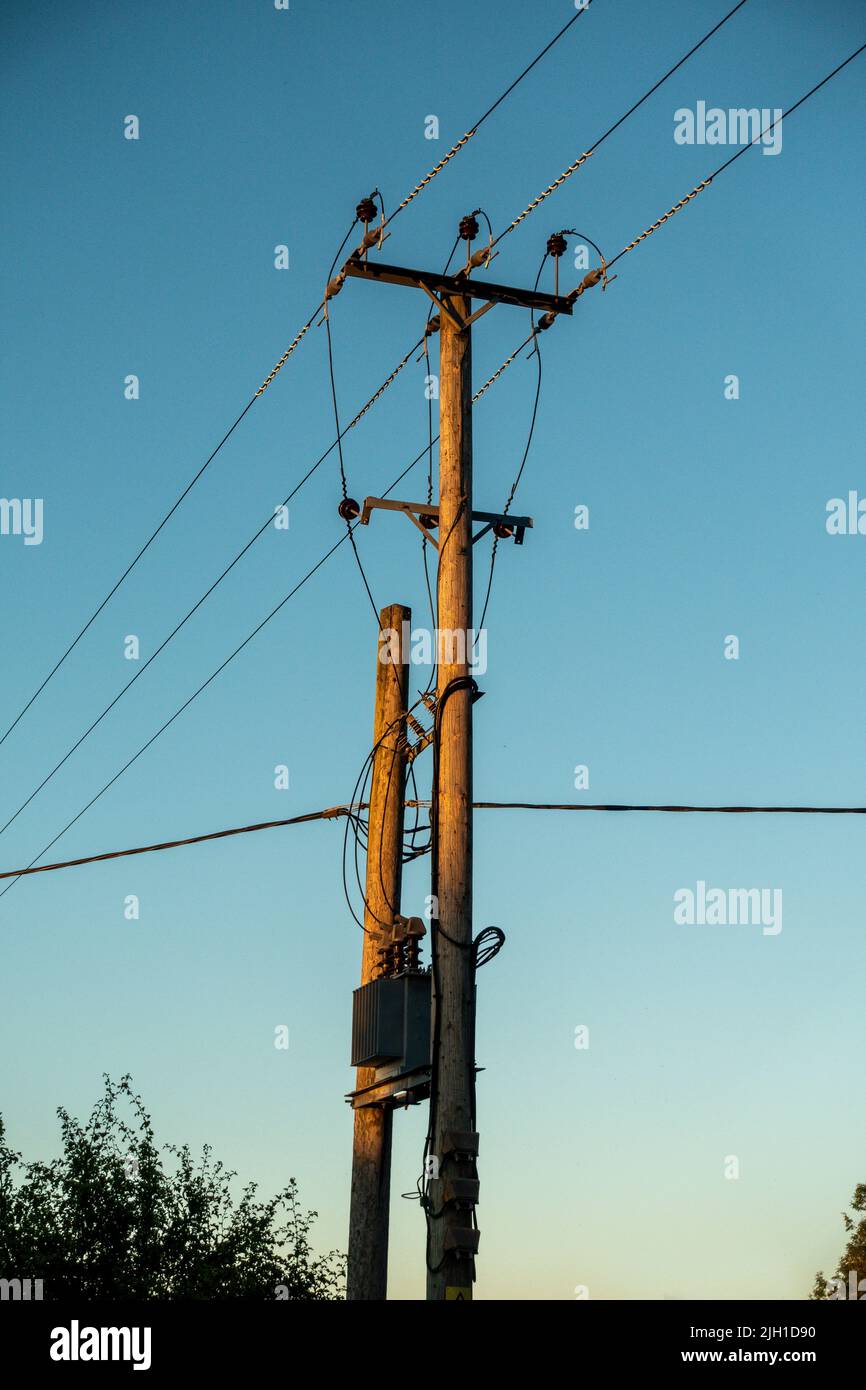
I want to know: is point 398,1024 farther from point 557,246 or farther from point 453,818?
point 557,246

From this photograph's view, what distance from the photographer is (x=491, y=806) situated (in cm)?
1491

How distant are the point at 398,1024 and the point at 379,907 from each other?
7.91 feet

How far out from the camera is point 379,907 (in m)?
13.4

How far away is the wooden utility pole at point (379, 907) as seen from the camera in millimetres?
12438

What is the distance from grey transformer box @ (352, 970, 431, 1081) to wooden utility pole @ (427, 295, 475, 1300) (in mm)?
887

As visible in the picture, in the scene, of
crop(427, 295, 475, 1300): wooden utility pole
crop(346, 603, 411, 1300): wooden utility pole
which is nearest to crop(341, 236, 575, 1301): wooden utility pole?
crop(427, 295, 475, 1300): wooden utility pole

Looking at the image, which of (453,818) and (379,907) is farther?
(379,907)

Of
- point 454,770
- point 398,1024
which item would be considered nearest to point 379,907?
point 398,1024

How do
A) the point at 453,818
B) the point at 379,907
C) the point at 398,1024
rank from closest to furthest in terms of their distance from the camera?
the point at 453,818 → the point at 398,1024 → the point at 379,907

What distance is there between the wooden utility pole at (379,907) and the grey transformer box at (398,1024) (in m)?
0.58

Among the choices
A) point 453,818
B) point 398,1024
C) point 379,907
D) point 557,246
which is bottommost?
point 398,1024
